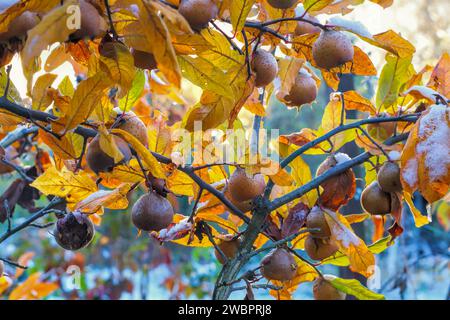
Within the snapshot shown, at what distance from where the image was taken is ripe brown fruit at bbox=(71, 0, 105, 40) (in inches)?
21.6

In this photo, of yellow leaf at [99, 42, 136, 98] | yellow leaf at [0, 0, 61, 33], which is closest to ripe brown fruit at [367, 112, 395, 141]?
yellow leaf at [99, 42, 136, 98]

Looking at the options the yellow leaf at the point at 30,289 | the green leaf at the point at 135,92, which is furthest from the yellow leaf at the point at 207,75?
the yellow leaf at the point at 30,289

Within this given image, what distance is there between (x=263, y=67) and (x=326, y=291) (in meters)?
0.36

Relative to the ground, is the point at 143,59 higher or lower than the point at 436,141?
higher

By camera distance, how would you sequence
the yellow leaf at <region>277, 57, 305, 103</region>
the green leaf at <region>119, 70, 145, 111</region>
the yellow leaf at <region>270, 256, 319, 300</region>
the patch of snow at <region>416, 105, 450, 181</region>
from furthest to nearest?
1. the yellow leaf at <region>270, 256, 319, 300</region>
2. the green leaf at <region>119, 70, 145, 111</region>
3. the yellow leaf at <region>277, 57, 305, 103</region>
4. the patch of snow at <region>416, 105, 450, 181</region>

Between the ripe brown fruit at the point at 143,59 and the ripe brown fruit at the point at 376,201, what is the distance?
0.34 m

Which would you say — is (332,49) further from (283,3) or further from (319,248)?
(319,248)

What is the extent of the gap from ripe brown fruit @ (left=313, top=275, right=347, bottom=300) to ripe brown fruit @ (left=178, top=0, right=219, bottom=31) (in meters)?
0.45

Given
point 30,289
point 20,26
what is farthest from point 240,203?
point 30,289

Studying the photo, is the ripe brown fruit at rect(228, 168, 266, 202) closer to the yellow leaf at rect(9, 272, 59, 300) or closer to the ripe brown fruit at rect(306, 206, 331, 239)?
the ripe brown fruit at rect(306, 206, 331, 239)

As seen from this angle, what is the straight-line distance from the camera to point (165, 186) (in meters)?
0.79

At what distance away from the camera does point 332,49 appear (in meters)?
0.71

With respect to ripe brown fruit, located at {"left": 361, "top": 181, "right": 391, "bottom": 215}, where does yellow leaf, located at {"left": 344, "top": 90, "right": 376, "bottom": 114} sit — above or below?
above
